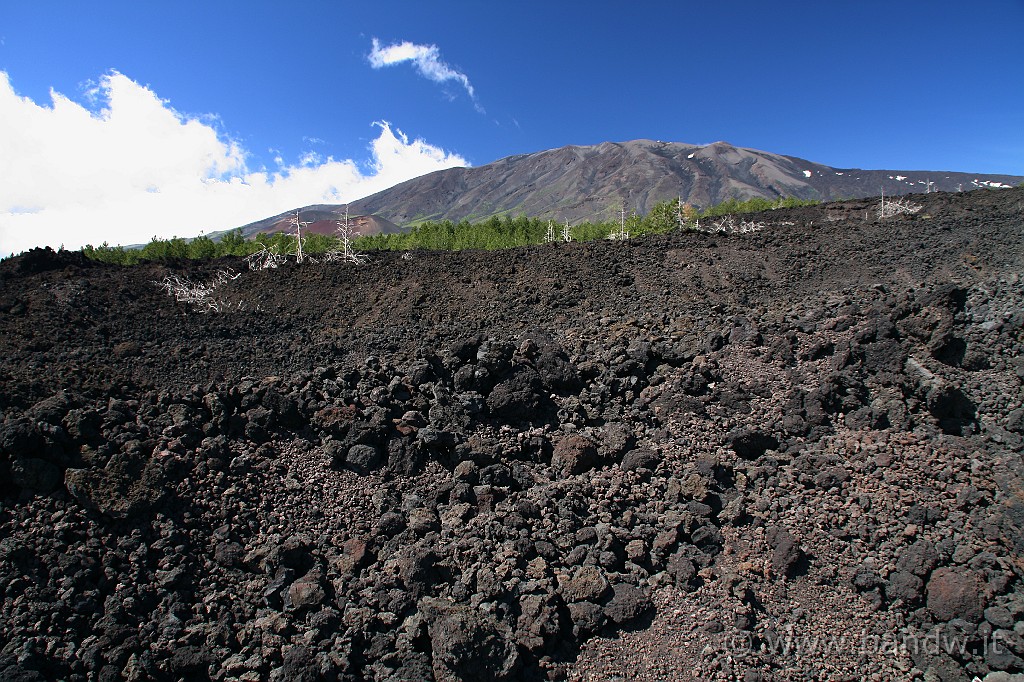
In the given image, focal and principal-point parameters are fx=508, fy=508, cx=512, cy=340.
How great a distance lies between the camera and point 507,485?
7277mm

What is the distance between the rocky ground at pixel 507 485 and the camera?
5.34 m

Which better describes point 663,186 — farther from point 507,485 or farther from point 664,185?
point 507,485

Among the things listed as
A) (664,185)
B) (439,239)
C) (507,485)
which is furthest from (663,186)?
(507,485)

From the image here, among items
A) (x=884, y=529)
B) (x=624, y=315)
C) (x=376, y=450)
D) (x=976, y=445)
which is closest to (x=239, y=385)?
(x=376, y=450)

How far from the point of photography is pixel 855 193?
5965 inches

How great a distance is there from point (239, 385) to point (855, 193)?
184 metres

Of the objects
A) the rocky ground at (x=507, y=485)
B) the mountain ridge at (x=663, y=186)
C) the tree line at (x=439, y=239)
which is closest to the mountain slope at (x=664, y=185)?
the mountain ridge at (x=663, y=186)

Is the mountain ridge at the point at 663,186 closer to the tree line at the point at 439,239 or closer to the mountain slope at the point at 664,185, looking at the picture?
the mountain slope at the point at 664,185

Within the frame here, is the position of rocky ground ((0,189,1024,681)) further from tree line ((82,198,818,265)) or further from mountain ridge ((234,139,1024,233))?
mountain ridge ((234,139,1024,233))

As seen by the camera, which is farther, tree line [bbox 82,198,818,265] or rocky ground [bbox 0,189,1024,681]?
tree line [bbox 82,198,818,265]

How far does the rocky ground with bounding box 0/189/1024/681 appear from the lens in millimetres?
5340

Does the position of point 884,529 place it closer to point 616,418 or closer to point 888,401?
point 888,401

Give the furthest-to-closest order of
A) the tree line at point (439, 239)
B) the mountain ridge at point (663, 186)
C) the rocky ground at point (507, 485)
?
the mountain ridge at point (663, 186) < the tree line at point (439, 239) < the rocky ground at point (507, 485)

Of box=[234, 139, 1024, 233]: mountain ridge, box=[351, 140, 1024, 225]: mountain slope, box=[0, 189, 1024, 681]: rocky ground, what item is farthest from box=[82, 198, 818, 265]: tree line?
box=[351, 140, 1024, 225]: mountain slope
